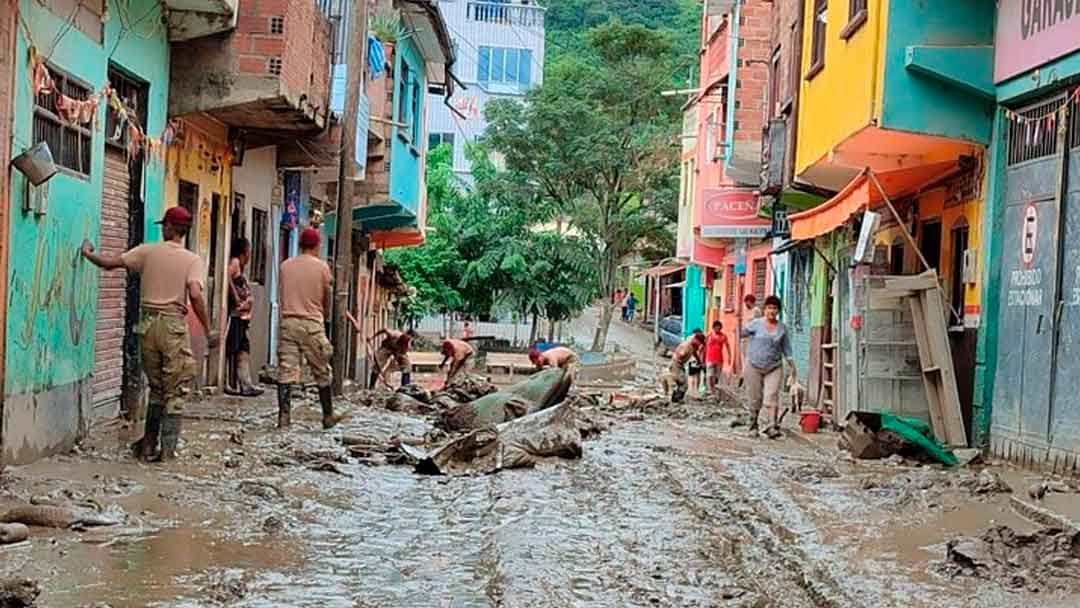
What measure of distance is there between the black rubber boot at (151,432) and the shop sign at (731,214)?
19.1 m

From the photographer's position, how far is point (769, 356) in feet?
52.2

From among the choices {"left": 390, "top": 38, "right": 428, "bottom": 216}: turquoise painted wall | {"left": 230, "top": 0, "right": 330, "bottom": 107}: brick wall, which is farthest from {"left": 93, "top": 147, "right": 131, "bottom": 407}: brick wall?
{"left": 390, "top": 38, "right": 428, "bottom": 216}: turquoise painted wall

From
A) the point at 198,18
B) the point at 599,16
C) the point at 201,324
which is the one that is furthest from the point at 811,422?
the point at 599,16

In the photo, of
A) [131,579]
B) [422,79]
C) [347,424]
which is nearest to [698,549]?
[131,579]

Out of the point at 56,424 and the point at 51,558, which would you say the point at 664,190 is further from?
the point at 51,558

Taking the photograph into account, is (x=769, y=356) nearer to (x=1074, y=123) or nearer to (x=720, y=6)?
(x=1074, y=123)

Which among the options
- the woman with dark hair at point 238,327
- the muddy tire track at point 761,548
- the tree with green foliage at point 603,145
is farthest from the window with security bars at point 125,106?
the tree with green foliage at point 603,145

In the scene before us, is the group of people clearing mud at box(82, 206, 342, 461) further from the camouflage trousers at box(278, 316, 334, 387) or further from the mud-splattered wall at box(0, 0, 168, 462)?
the camouflage trousers at box(278, 316, 334, 387)

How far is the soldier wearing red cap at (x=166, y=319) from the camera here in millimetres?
9297

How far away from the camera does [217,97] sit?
1308 cm

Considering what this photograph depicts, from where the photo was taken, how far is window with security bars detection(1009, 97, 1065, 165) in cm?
1129

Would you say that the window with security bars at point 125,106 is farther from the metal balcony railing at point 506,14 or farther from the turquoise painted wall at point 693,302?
the metal balcony railing at point 506,14

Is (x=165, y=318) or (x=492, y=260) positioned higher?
(x=492, y=260)

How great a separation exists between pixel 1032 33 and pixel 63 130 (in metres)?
7.80
